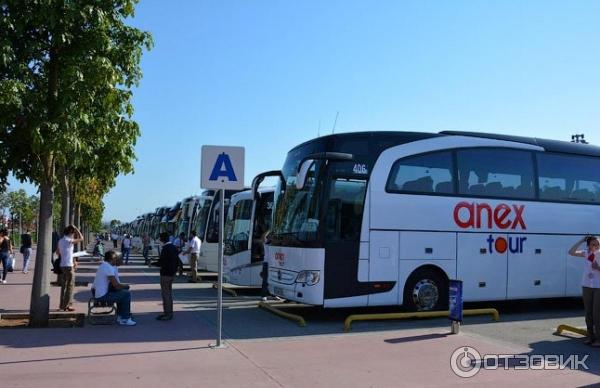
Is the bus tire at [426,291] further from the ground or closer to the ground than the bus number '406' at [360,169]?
closer to the ground

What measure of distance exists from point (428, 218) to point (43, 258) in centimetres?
792

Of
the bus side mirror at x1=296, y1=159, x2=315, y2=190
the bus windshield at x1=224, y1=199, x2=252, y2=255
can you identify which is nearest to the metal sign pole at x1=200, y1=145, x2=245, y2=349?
the bus side mirror at x1=296, y1=159, x2=315, y2=190

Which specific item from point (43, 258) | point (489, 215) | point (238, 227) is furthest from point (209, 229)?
point (489, 215)

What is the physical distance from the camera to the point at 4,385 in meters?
7.11

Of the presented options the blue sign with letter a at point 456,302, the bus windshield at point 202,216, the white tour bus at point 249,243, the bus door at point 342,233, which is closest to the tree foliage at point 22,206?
the bus windshield at point 202,216

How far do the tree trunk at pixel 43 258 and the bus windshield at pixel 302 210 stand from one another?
15.5 ft

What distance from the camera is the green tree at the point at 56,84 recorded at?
35.0 ft

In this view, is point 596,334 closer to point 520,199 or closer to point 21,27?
point 520,199

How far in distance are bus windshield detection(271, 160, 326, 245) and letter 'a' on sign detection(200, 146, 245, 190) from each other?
2456mm

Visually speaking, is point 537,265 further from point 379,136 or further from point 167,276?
point 167,276

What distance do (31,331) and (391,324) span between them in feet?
22.6

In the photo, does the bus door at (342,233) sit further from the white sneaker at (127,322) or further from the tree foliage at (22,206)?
the tree foliage at (22,206)

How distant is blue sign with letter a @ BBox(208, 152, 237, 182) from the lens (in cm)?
992

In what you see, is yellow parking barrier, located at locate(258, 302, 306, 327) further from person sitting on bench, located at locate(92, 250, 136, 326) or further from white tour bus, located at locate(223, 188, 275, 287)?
white tour bus, located at locate(223, 188, 275, 287)
